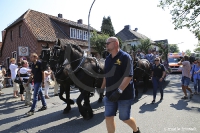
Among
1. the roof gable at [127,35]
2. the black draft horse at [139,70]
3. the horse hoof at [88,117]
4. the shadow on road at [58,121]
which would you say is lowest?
the shadow on road at [58,121]

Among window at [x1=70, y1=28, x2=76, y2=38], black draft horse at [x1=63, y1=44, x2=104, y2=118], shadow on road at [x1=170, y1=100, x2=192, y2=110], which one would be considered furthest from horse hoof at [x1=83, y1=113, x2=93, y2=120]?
window at [x1=70, y1=28, x2=76, y2=38]

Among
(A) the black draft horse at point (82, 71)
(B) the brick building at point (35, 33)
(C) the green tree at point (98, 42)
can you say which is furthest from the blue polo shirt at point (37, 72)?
(C) the green tree at point (98, 42)

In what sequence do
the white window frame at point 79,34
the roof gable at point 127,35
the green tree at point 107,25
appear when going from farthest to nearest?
1. the roof gable at point 127,35
2. the green tree at point 107,25
3. the white window frame at point 79,34

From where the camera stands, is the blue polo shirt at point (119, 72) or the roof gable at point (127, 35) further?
the roof gable at point (127, 35)

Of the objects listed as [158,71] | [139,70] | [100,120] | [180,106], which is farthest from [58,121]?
[139,70]

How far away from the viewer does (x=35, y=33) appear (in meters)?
19.3

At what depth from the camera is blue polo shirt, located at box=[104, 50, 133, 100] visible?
306 centimetres

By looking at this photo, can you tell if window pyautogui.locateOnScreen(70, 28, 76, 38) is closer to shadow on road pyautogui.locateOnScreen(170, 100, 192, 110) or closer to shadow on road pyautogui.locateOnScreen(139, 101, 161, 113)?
shadow on road pyautogui.locateOnScreen(139, 101, 161, 113)

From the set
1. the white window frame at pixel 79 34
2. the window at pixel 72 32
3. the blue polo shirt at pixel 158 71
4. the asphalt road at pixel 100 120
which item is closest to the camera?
the asphalt road at pixel 100 120

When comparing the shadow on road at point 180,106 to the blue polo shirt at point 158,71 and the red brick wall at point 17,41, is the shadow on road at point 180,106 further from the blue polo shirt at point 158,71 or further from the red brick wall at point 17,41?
the red brick wall at point 17,41

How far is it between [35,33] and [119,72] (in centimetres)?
1819

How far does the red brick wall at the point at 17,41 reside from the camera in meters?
19.5

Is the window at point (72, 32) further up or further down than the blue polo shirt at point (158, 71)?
further up

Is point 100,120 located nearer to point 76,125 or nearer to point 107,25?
point 76,125
